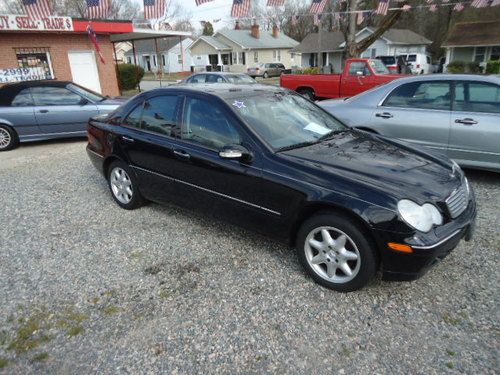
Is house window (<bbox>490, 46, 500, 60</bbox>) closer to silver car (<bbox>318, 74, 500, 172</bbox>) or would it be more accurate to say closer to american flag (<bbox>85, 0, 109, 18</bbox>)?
american flag (<bbox>85, 0, 109, 18</bbox>)

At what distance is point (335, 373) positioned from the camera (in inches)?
93.1

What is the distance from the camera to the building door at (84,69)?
15.9 m

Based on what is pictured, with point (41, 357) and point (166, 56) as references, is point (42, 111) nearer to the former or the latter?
point (41, 357)

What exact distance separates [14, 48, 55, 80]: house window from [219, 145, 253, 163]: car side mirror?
14582 mm

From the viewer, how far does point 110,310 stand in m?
3.01

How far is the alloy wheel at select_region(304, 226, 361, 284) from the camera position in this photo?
2.96m

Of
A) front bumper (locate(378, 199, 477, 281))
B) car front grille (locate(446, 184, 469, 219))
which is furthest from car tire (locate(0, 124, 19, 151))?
car front grille (locate(446, 184, 469, 219))

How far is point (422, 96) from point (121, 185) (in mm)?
4398

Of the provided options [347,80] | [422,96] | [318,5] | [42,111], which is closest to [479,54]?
[318,5]

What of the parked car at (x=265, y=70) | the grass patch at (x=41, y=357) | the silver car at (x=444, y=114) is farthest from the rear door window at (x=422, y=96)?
the parked car at (x=265, y=70)

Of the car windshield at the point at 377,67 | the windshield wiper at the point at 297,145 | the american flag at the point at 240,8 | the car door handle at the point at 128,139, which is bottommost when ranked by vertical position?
the car door handle at the point at 128,139

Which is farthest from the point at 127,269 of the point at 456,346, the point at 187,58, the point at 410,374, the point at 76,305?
the point at 187,58

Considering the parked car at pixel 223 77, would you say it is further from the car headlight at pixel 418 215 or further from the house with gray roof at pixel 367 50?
the house with gray roof at pixel 367 50

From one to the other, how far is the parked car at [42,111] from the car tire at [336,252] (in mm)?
7399
